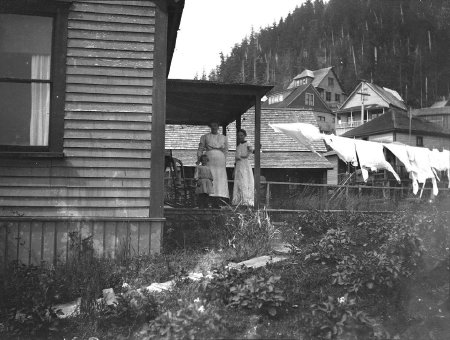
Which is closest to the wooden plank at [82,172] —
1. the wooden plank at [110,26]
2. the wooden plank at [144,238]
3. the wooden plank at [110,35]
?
the wooden plank at [144,238]

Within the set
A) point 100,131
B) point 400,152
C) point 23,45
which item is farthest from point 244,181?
point 400,152

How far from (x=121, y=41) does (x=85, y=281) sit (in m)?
3.14

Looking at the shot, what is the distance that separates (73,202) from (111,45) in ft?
6.93

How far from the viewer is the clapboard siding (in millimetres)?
5547

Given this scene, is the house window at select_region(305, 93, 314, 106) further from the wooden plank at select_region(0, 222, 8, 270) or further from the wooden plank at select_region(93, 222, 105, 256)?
the wooden plank at select_region(0, 222, 8, 270)

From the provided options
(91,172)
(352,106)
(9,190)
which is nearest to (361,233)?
(91,172)

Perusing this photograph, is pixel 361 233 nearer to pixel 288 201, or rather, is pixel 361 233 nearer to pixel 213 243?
pixel 213 243

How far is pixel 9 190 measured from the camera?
18.0 ft

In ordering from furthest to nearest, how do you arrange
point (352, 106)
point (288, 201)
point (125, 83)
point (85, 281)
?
point (352, 106) < point (288, 201) < point (125, 83) < point (85, 281)

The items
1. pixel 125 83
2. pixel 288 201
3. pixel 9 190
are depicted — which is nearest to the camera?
pixel 9 190

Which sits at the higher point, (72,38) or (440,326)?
(72,38)

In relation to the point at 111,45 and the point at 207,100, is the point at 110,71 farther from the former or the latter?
the point at 207,100

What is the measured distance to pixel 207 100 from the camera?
8742 mm

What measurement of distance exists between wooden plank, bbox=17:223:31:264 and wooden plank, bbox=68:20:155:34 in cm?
246
